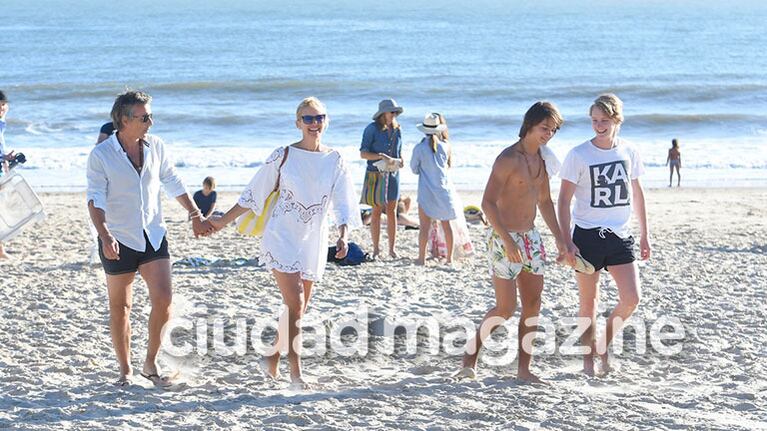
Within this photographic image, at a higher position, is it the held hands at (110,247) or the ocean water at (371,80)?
the ocean water at (371,80)

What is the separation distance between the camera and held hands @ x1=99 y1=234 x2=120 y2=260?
4945 mm

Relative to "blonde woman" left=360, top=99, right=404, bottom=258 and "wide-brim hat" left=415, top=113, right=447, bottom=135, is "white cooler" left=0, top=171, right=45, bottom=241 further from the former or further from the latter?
"wide-brim hat" left=415, top=113, right=447, bottom=135

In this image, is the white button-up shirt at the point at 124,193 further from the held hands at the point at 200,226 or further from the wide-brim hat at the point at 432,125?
the wide-brim hat at the point at 432,125

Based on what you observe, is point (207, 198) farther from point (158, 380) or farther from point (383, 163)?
point (158, 380)

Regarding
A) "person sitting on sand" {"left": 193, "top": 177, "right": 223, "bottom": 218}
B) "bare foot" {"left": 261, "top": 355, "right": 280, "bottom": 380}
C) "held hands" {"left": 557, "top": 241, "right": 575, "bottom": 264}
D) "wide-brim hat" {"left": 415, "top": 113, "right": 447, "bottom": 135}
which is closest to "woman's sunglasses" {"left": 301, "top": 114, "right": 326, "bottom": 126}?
"bare foot" {"left": 261, "top": 355, "right": 280, "bottom": 380}

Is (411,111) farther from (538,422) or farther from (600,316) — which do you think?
(538,422)

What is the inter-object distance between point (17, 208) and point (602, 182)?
5.80 meters

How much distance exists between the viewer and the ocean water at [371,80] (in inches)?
918

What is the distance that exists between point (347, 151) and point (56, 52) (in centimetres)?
2866

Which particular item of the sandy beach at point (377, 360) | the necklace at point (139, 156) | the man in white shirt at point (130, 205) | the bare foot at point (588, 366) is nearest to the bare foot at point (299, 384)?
the sandy beach at point (377, 360)

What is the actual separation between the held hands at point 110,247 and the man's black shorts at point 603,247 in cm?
231

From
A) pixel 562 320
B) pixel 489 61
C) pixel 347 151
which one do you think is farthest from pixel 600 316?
pixel 489 61

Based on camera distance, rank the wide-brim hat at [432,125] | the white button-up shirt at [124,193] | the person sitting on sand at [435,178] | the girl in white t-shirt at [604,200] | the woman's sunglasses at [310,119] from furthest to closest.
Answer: the person sitting on sand at [435,178], the wide-brim hat at [432,125], the girl in white t-shirt at [604,200], the woman's sunglasses at [310,119], the white button-up shirt at [124,193]

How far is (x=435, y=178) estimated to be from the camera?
30.0 ft
